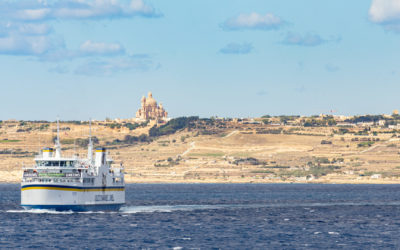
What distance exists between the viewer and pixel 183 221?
116m

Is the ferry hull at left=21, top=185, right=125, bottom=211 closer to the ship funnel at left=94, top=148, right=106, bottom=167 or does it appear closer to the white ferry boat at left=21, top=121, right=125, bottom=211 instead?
the white ferry boat at left=21, top=121, right=125, bottom=211

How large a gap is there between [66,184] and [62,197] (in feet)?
5.84

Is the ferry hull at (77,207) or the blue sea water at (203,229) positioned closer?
the blue sea water at (203,229)

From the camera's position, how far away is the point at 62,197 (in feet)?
363

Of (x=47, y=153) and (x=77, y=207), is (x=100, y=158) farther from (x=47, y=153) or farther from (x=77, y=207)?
(x=77, y=207)

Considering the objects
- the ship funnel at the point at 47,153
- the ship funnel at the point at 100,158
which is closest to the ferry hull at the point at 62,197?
the ship funnel at the point at 100,158

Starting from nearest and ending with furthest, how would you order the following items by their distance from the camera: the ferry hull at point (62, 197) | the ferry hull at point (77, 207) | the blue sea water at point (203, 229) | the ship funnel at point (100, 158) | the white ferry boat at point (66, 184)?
the blue sea water at point (203, 229) < the ferry hull at point (62, 197) < the white ferry boat at point (66, 184) < the ferry hull at point (77, 207) < the ship funnel at point (100, 158)

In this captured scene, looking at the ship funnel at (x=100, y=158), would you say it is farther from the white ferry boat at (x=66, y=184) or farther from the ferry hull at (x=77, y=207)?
the ferry hull at (x=77, y=207)

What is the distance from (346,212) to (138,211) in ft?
110

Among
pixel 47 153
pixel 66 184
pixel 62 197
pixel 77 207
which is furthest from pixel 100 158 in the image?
pixel 62 197

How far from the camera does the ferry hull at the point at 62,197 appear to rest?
10988 cm

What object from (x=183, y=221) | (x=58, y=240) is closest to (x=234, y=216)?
(x=183, y=221)

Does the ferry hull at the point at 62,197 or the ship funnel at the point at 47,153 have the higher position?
the ship funnel at the point at 47,153

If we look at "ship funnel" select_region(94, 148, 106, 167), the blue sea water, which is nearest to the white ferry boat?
"ship funnel" select_region(94, 148, 106, 167)
